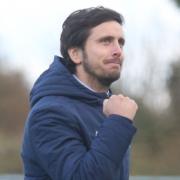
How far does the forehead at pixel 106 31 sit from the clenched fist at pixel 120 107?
0.87ft

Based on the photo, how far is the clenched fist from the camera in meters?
2.68

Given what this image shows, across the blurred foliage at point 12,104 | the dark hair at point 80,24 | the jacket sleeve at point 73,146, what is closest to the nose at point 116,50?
the dark hair at point 80,24

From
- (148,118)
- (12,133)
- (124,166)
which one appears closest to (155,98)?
(148,118)

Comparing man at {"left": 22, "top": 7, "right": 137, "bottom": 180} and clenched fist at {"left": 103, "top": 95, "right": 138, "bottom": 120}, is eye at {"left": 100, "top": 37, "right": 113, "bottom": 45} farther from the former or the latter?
clenched fist at {"left": 103, "top": 95, "right": 138, "bottom": 120}

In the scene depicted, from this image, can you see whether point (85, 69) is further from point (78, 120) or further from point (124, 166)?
point (124, 166)

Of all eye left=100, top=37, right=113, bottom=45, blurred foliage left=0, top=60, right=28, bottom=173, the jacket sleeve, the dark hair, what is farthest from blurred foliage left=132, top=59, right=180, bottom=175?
the jacket sleeve

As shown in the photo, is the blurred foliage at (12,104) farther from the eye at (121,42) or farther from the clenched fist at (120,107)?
the clenched fist at (120,107)

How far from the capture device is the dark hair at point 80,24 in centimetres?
286

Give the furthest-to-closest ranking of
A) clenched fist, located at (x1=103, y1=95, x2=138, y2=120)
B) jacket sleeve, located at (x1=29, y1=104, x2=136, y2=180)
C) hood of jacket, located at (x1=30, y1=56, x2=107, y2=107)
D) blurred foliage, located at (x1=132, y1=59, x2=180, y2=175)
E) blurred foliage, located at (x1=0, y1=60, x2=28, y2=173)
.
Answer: blurred foliage, located at (x1=0, y1=60, x2=28, y2=173)
blurred foliage, located at (x1=132, y1=59, x2=180, y2=175)
hood of jacket, located at (x1=30, y1=56, x2=107, y2=107)
clenched fist, located at (x1=103, y1=95, x2=138, y2=120)
jacket sleeve, located at (x1=29, y1=104, x2=136, y2=180)

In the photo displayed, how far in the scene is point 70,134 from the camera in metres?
2.63

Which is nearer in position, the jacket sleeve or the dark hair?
the jacket sleeve

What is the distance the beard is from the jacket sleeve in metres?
0.22

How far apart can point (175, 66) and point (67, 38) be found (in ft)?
72.3

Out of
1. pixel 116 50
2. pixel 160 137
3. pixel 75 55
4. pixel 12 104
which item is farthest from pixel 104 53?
pixel 12 104
